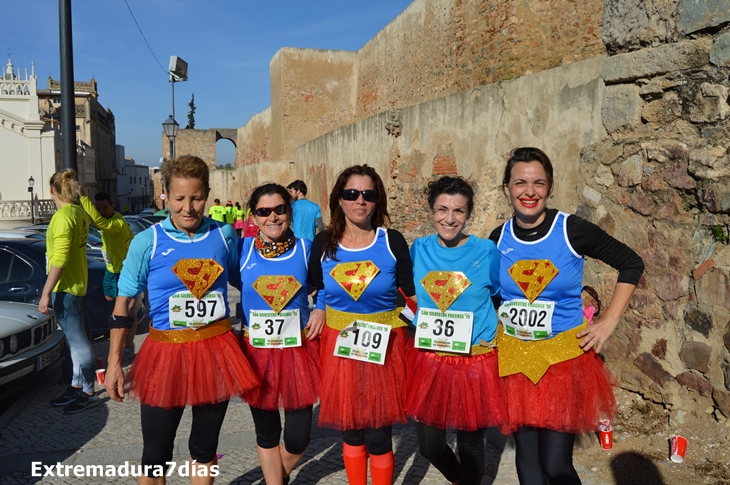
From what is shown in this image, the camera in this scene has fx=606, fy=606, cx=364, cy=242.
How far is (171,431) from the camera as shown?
3.13 metres

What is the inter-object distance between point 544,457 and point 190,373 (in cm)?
178

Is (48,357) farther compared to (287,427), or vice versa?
(48,357)

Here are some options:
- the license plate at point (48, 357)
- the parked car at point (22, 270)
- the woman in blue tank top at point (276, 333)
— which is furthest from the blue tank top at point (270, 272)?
the parked car at point (22, 270)

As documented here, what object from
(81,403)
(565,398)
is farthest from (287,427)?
(81,403)

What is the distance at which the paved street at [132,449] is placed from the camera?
381 cm

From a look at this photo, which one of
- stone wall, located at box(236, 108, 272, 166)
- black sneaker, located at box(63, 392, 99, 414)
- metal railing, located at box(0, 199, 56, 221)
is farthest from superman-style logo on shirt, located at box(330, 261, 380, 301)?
metal railing, located at box(0, 199, 56, 221)

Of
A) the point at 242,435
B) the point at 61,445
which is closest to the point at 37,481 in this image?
the point at 61,445

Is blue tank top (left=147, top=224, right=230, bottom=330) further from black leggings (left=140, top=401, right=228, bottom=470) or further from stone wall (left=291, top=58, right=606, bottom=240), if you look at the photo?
stone wall (left=291, top=58, right=606, bottom=240)

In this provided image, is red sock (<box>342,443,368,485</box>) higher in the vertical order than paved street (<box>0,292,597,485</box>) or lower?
higher

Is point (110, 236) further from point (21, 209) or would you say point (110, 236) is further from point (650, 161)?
point (21, 209)

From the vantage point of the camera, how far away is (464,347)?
9.83 ft

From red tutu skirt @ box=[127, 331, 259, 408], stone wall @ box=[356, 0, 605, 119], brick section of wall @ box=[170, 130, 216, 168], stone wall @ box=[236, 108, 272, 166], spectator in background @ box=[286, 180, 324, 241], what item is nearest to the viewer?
red tutu skirt @ box=[127, 331, 259, 408]

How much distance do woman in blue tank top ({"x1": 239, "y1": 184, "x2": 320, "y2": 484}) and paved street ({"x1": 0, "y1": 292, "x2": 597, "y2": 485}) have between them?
665 mm

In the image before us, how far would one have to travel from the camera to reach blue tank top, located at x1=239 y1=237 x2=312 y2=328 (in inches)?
130
